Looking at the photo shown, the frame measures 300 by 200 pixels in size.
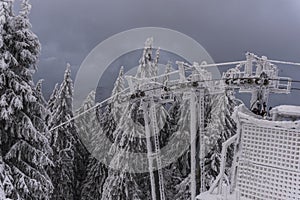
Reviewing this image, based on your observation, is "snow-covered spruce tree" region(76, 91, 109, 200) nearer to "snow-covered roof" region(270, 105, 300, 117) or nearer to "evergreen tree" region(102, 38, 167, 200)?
"evergreen tree" region(102, 38, 167, 200)

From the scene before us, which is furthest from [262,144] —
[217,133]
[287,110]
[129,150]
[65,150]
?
[65,150]

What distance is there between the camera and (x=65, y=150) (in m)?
21.8

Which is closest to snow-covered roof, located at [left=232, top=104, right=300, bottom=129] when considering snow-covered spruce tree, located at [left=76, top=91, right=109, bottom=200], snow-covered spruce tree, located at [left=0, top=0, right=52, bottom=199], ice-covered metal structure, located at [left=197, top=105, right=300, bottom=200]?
ice-covered metal structure, located at [left=197, top=105, right=300, bottom=200]

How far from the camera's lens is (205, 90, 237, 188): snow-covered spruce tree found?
18.7m

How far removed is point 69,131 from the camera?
22719 mm

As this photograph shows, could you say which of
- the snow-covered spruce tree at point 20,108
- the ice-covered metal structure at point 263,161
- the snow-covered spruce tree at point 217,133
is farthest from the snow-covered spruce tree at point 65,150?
the ice-covered metal structure at point 263,161

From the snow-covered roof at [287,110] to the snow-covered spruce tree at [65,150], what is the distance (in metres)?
13.9

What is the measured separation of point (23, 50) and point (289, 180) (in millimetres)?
9427

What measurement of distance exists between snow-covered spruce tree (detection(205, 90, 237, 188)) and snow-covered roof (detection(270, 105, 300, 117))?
25.7 ft

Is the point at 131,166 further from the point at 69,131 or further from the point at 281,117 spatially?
the point at 281,117

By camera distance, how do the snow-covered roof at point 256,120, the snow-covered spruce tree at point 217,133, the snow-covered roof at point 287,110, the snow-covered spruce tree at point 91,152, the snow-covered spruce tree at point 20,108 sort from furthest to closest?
the snow-covered spruce tree at point 91,152, the snow-covered spruce tree at point 217,133, the snow-covered spruce tree at point 20,108, the snow-covered roof at point 287,110, the snow-covered roof at point 256,120

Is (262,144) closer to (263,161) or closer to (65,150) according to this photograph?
(263,161)

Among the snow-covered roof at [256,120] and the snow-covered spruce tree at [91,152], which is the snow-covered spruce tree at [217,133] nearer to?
the snow-covered spruce tree at [91,152]

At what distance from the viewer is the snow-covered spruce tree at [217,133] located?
1872 cm
